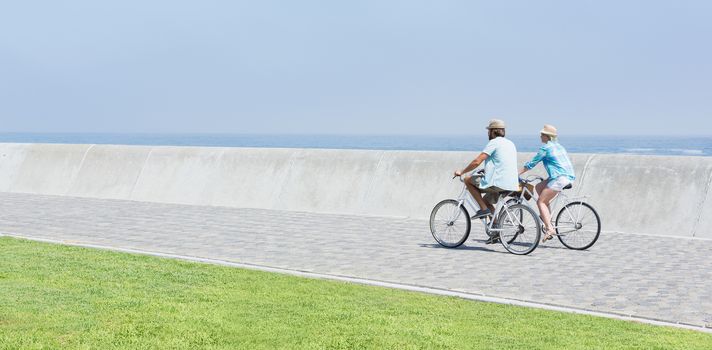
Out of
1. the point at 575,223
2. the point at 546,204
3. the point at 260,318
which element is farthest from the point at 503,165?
the point at 260,318

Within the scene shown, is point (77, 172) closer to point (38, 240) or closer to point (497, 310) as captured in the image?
point (38, 240)

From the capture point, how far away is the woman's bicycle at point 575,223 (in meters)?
11.6

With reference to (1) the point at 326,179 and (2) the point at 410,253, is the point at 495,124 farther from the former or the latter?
(1) the point at 326,179

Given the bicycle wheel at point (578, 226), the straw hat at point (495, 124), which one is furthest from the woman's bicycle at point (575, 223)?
the straw hat at point (495, 124)

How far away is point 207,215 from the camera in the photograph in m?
15.4

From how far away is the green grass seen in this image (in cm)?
619

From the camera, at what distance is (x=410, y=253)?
11.0 m

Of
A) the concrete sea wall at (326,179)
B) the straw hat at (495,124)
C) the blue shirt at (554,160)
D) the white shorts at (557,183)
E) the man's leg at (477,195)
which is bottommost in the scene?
the concrete sea wall at (326,179)

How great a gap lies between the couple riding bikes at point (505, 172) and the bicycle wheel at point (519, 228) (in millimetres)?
224

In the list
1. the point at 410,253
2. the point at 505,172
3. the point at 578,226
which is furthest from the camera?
the point at 578,226

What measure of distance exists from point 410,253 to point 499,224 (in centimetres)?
125

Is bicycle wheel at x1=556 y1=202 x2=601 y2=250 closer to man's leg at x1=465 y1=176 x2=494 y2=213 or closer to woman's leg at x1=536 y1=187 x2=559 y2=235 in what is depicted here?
woman's leg at x1=536 y1=187 x2=559 y2=235

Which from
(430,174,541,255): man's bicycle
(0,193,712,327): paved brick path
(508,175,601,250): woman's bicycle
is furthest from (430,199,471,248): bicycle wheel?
(508,175,601,250): woman's bicycle

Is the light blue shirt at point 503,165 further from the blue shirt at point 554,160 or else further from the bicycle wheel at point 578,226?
the bicycle wheel at point 578,226
